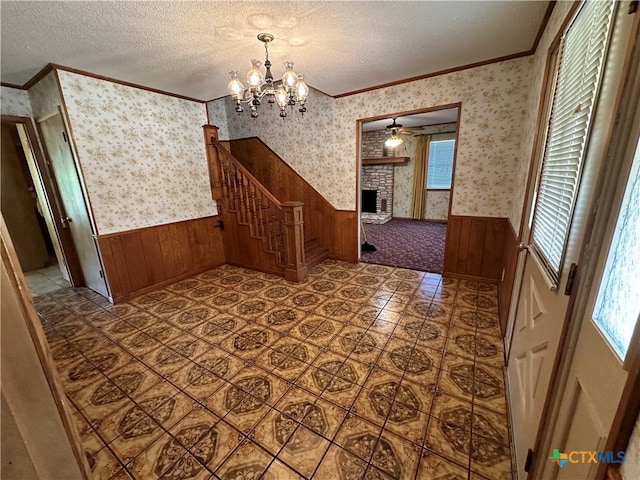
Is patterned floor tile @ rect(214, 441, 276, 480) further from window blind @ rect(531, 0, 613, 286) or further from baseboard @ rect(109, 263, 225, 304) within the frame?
baseboard @ rect(109, 263, 225, 304)

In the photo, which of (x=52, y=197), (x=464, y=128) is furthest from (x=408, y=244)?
(x=52, y=197)

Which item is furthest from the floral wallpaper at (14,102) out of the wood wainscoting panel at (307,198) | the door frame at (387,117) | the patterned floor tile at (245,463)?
the patterned floor tile at (245,463)

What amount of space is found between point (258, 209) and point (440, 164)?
18.0ft

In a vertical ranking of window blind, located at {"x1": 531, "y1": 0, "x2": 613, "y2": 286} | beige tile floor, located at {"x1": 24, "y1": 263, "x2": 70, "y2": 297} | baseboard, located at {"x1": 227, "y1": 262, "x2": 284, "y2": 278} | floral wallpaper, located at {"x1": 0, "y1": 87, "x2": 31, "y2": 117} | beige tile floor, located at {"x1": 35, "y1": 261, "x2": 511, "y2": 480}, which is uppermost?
floral wallpaper, located at {"x1": 0, "y1": 87, "x2": 31, "y2": 117}

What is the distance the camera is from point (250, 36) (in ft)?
6.86

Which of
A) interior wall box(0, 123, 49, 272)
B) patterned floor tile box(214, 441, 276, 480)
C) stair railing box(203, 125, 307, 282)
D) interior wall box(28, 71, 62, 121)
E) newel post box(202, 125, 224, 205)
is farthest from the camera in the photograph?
interior wall box(0, 123, 49, 272)

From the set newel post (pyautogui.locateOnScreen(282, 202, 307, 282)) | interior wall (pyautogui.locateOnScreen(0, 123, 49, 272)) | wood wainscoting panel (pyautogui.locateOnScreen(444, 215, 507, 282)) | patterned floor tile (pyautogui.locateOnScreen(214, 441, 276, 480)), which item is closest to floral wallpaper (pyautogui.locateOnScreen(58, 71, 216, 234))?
newel post (pyautogui.locateOnScreen(282, 202, 307, 282))

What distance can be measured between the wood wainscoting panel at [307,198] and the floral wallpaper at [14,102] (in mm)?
2636

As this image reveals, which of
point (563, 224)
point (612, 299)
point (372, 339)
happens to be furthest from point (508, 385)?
point (612, 299)

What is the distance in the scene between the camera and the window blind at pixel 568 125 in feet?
3.04

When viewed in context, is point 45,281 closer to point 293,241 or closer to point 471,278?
point 293,241

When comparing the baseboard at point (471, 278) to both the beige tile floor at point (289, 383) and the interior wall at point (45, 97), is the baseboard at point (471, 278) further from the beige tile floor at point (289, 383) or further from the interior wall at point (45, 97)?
the interior wall at point (45, 97)

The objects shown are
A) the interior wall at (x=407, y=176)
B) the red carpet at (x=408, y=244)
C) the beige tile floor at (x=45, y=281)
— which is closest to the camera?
the beige tile floor at (x=45, y=281)

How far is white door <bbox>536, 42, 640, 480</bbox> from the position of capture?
61 centimetres
